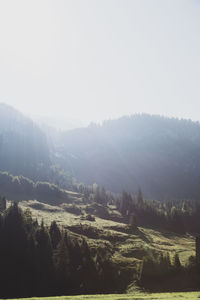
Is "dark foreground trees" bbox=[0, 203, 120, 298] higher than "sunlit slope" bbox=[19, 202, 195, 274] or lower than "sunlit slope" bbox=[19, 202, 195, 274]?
higher

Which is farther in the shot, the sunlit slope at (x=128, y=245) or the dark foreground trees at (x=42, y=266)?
the sunlit slope at (x=128, y=245)

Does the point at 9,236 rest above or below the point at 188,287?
above

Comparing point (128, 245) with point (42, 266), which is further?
point (128, 245)

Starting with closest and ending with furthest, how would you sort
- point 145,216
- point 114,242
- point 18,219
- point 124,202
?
point 18,219, point 114,242, point 145,216, point 124,202

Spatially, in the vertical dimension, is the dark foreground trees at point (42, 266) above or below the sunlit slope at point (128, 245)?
above

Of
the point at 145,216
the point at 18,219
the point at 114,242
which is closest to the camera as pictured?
the point at 18,219

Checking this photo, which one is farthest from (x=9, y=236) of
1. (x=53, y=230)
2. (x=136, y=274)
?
(x=136, y=274)

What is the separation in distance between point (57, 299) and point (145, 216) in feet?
380

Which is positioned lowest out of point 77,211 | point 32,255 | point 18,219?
point 77,211

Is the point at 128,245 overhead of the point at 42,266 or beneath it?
beneath

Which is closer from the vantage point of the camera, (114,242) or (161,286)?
(161,286)

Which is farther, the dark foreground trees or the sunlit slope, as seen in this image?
the sunlit slope

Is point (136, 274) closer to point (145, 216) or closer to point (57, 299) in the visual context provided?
point (57, 299)

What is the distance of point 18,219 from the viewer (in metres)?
62.7
